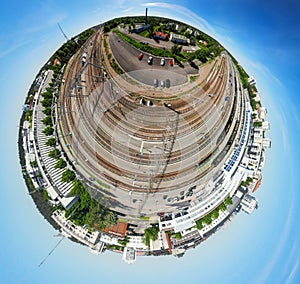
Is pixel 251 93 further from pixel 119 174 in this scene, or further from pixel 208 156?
pixel 119 174

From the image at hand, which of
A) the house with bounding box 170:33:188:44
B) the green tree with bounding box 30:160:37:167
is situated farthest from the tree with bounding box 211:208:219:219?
the house with bounding box 170:33:188:44

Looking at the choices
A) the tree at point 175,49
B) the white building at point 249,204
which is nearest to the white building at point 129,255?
the white building at point 249,204

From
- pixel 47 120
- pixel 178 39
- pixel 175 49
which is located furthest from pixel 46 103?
pixel 178 39

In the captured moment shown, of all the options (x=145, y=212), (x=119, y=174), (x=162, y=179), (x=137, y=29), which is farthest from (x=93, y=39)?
(x=145, y=212)

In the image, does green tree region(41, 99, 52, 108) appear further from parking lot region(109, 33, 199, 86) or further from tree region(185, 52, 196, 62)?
tree region(185, 52, 196, 62)

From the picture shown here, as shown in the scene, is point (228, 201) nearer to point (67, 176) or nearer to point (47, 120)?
point (67, 176)

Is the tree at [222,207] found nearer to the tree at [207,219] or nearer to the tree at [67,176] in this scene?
the tree at [207,219]
